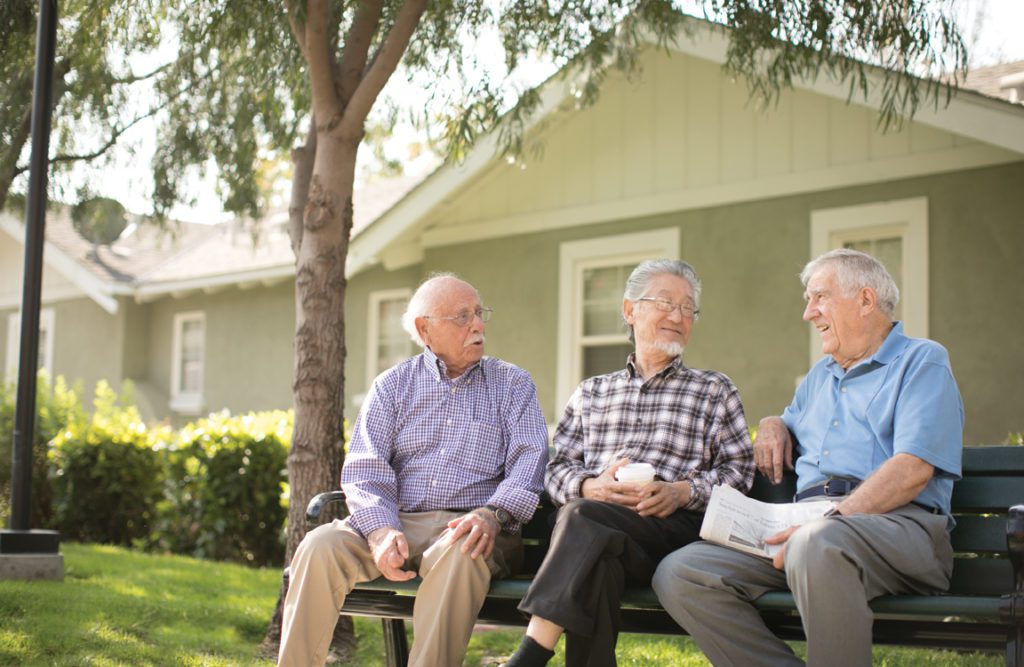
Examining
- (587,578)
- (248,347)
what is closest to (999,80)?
(587,578)

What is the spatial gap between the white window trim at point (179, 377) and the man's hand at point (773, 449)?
13795mm

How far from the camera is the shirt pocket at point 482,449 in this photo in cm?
426

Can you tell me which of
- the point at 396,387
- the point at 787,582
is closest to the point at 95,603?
the point at 396,387

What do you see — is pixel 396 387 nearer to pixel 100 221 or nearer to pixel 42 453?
pixel 100 221

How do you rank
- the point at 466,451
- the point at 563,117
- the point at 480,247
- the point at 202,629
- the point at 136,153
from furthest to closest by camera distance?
1. the point at 480,247
2. the point at 563,117
3. the point at 136,153
4. the point at 202,629
5. the point at 466,451

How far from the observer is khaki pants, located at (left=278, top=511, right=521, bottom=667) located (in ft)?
12.3

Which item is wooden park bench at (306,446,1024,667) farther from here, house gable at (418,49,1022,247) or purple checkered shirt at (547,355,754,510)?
house gable at (418,49,1022,247)

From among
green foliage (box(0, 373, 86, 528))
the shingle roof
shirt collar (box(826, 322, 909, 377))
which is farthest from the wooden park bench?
green foliage (box(0, 373, 86, 528))

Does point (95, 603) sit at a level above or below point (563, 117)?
below

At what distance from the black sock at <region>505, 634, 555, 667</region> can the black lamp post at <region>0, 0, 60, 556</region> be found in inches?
145

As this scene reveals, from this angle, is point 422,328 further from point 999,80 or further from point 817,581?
point 999,80

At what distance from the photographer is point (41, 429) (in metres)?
11.2

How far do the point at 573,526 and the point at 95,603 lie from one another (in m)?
3.33

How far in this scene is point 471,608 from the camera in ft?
12.5
